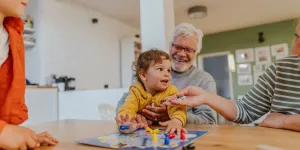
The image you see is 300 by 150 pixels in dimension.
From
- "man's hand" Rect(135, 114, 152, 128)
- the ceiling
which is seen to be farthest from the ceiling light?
"man's hand" Rect(135, 114, 152, 128)

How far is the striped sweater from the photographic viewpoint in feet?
3.10

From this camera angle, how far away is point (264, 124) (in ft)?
2.89

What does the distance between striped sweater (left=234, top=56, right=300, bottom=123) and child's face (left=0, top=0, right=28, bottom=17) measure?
875 millimetres

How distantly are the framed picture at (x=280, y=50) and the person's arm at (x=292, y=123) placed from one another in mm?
4799

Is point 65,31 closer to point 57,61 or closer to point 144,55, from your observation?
point 57,61

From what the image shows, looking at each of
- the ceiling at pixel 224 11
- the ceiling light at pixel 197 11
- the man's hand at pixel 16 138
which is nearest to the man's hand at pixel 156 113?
the man's hand at pixel 16 138

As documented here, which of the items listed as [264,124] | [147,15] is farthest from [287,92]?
[147,15]

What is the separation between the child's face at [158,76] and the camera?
3.33 feet

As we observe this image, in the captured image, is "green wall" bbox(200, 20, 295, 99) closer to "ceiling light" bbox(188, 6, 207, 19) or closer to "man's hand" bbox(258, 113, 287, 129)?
"ceiling light" bbox(188, 6, 207, 19)

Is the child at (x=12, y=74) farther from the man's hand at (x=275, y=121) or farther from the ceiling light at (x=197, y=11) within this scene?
the ceiling light at (x=197, y=11)

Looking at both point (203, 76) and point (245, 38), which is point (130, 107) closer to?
point (203, 76)

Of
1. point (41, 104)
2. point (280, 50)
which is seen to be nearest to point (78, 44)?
point (41, 104)

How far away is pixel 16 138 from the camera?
573mm

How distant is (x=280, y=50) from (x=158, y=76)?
493 cm
